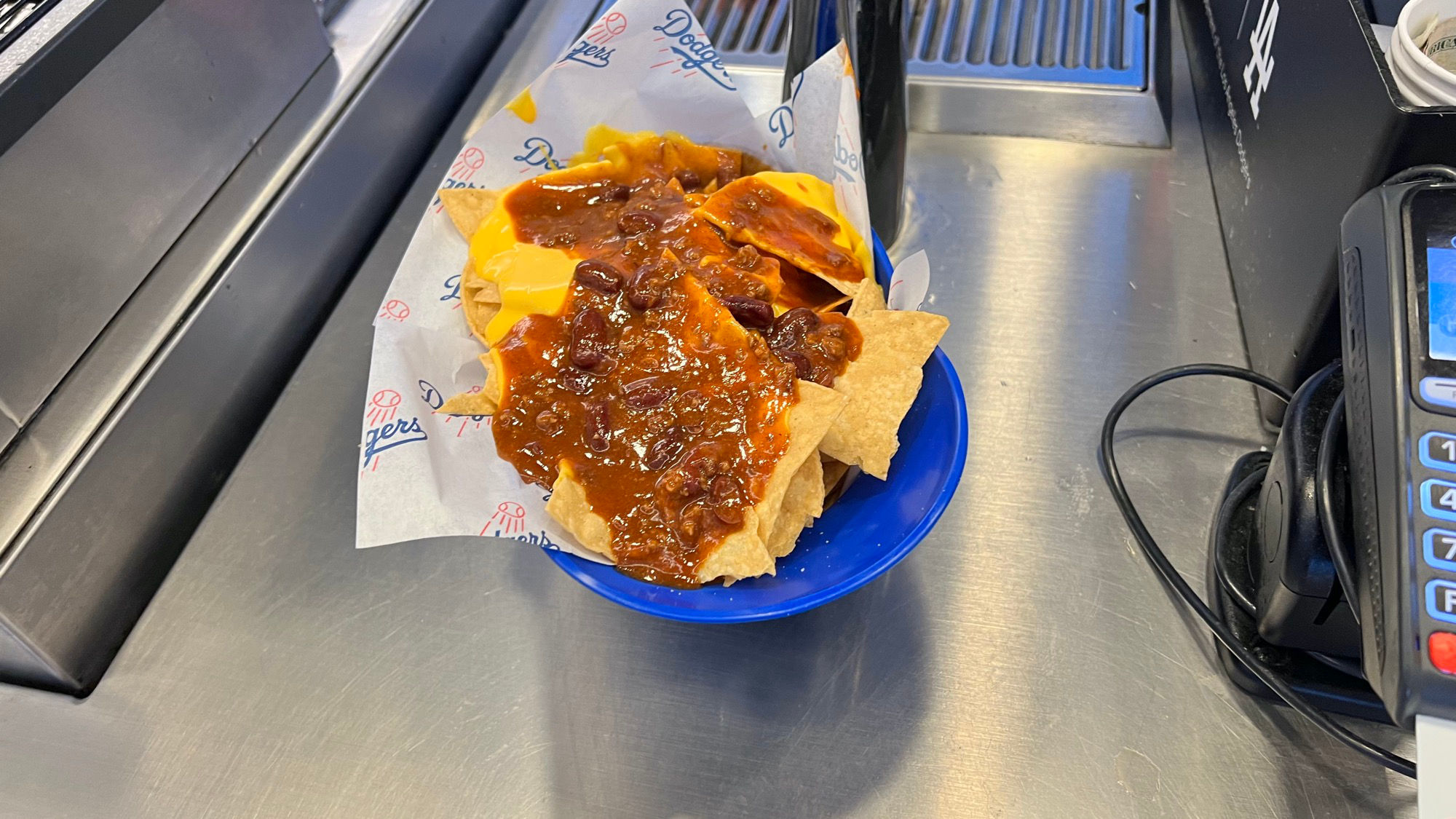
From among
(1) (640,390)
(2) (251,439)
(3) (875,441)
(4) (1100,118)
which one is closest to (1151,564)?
(3) (875,441)

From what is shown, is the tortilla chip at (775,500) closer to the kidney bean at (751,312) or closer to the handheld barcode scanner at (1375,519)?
the kidney bean at (751,312)

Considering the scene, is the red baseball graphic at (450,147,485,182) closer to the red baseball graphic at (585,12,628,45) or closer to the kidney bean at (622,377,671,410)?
the red baseball graphic at (585,12,628,45)

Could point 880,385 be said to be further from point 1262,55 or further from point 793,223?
point 1262,55

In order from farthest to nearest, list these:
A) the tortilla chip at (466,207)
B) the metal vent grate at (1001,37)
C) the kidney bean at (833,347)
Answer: the metal vent grate at (1001,37) < the tortilla chip at (466,207) < the kidney bean at (833,347)

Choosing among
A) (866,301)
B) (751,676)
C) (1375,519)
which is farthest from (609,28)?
(1375,519)

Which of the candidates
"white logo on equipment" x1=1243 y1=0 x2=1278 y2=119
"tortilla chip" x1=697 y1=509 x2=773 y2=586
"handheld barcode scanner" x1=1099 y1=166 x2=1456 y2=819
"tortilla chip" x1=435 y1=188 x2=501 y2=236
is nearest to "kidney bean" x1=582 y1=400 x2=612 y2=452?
"tortilla chip" x1=697 y1=509 x2=773 y2=586

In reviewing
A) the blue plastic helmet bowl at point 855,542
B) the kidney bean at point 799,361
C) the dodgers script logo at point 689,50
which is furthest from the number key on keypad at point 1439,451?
the dodgers script logo at point 689,50
